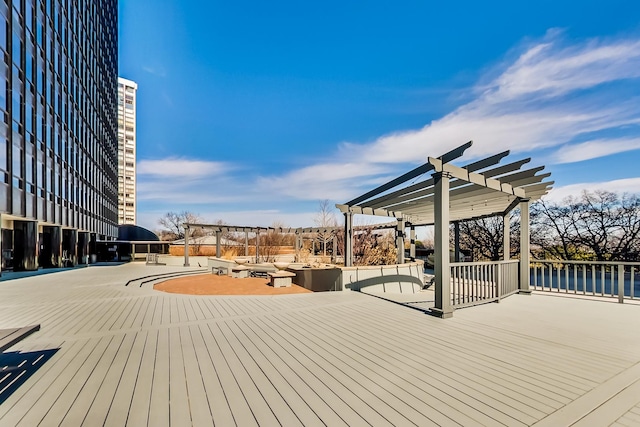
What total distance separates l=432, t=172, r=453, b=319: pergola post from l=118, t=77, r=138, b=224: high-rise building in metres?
70.4

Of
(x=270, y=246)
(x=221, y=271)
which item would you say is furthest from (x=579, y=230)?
(x=221, y=271)

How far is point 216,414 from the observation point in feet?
6.95

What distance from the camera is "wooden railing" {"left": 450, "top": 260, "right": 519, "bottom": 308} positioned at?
18.1 ft

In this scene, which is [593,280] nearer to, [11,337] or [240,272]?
[11,337]

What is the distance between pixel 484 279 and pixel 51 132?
2072 centimetres

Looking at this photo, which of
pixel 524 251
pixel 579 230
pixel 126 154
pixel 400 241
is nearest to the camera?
pixel 524 251

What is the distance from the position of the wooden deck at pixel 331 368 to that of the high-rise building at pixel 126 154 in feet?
219

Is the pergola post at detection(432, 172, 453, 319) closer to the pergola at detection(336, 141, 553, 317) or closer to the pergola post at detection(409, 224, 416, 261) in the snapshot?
the pergola at detection(336, 141, 553, 317)

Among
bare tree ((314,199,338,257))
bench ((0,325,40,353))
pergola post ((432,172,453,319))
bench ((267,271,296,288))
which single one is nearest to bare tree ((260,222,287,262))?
bare tree ((314,199,338,257))

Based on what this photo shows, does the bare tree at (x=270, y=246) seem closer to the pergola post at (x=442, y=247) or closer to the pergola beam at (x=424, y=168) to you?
the pergola beam at (x=424, y=168)

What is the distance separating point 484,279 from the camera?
20.0 feet

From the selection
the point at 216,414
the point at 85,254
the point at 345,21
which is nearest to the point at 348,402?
the point at 216,414

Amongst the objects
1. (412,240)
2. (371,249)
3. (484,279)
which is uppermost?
(412,240)

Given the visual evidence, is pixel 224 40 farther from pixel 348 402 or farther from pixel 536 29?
pixel 348 402
